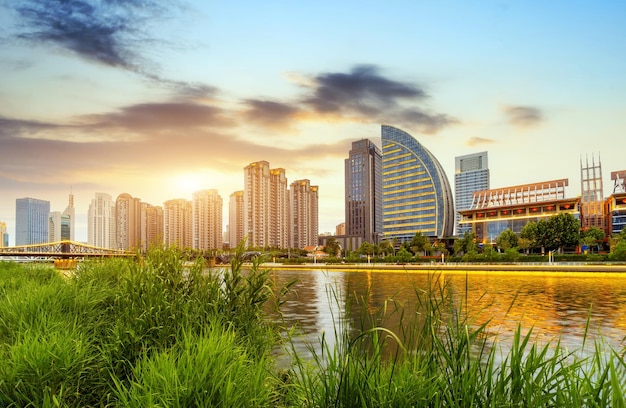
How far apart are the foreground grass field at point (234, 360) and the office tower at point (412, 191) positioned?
14694 centimetres

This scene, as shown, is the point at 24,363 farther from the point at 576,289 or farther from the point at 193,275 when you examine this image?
the point at 576,289

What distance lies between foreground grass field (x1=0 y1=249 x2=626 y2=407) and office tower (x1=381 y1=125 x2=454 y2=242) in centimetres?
14694

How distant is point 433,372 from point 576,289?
33.1 metres

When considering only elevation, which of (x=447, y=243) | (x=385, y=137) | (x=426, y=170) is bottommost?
(x=447, y=243)

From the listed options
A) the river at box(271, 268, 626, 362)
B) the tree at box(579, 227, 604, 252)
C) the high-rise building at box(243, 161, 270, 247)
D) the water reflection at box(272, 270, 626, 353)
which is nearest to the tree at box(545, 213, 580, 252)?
the tree at box(579, 227, 604, 252)

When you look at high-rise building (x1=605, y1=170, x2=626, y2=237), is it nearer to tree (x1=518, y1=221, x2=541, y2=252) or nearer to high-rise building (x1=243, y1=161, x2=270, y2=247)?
tree (x1=518, y1=221, x2=541, y2=252)

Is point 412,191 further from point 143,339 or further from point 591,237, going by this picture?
point 143,339

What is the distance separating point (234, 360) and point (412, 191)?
548 feet

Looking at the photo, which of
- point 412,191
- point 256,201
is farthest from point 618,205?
point 256,201

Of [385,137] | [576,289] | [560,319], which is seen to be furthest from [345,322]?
[385,137]

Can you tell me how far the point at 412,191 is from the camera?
16700 cm

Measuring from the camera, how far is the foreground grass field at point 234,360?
12.1 feet

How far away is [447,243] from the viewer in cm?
13475

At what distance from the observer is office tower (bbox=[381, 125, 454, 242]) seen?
156250mm
